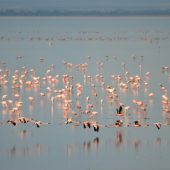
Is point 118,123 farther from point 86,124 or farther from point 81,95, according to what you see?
point 81,95

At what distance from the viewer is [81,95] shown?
18047 mm

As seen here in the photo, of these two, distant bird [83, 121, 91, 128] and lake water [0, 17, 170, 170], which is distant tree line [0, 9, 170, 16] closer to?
lake water [0, 17, 170, 170]

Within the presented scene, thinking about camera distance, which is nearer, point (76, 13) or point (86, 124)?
point (86, 124)

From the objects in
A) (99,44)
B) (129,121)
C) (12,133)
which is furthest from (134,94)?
(99,44)

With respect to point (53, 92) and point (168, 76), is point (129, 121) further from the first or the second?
point (168, 76)

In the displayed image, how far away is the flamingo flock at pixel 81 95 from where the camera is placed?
1545 centimetres

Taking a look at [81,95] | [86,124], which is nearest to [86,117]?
[86,124]

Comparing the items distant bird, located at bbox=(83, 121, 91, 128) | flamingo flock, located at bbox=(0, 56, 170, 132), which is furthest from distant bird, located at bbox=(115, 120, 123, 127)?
distant bird, located at bbox=(83, 121, 91, 128)

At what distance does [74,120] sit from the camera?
1552 cm

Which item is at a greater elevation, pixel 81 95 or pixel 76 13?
pixel 76 13

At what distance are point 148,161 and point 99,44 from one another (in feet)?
65.0

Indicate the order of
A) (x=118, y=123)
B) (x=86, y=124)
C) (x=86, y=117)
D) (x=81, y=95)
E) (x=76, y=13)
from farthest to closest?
(x=76, y=13)
(x=81, y=95)
(x=86, y=117)
(x=118, y=123)
(x=86, y=124)

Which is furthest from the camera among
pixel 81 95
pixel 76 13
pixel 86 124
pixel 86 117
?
pixel 76 13

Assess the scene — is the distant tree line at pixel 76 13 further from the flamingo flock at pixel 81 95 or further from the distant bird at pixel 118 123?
the distant bird at pixel 118 123
